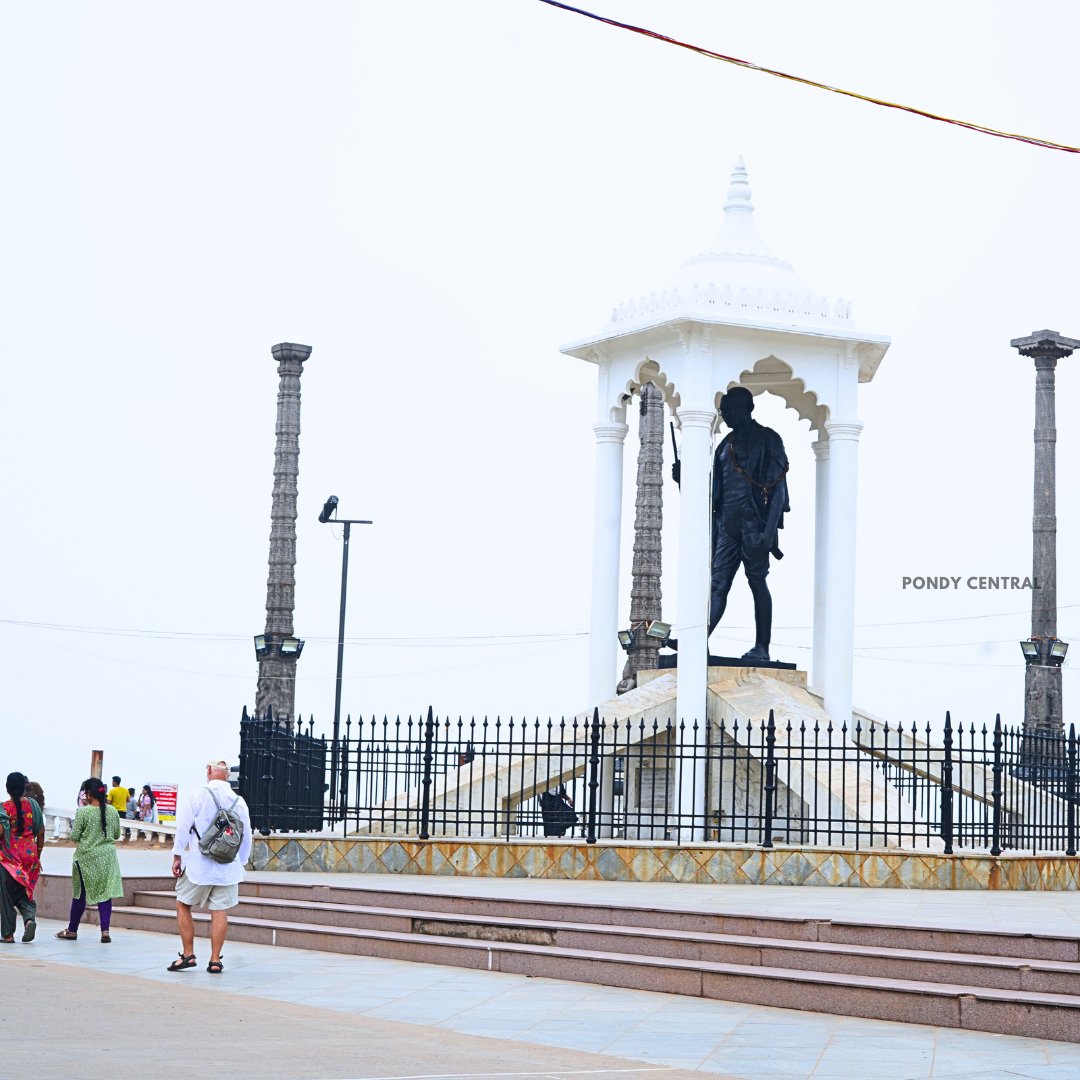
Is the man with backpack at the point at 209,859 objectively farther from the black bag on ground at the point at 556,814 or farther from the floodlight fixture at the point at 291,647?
the floodlight fixture at the point at 291,647

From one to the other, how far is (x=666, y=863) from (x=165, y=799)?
26012 mm

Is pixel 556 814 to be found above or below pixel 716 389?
below

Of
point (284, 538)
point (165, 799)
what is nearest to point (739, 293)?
point (284, 538)

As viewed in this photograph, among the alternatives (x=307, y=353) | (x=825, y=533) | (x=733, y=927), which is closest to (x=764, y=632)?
(x=825, y=533)

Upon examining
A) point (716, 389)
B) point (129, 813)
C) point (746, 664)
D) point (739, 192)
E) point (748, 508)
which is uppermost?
point (739, 192)

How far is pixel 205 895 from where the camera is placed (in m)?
11.2

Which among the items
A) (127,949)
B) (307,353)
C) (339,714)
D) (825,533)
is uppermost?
(307,353)

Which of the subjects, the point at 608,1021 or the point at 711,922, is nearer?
the point at 608,1021

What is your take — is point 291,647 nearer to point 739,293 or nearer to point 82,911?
point 739,293

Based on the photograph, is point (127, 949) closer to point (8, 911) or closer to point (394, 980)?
point (8, 911)

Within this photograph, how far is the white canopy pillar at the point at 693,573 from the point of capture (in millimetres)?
18531

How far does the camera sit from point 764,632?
808 inches

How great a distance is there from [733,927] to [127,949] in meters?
4.78

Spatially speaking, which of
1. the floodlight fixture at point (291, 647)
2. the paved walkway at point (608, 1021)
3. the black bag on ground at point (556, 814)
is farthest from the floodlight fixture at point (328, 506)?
the paved walkway at point (608, 1021)
